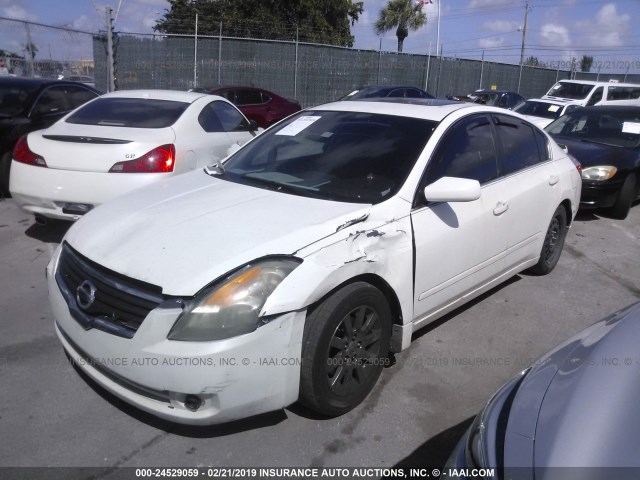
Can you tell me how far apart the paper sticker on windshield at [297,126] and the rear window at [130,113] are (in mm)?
2001

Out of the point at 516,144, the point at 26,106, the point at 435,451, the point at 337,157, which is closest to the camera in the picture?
the point at 435,451

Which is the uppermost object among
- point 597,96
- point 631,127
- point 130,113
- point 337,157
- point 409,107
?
point 597,96

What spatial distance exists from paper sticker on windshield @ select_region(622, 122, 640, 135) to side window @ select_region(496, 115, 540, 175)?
415 centimetres

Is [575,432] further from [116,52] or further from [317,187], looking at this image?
[116,52]

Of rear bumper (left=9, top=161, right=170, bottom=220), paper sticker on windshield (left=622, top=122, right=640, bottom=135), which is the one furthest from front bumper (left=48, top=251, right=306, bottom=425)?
paper sticker on windshield (left=622, top=122, right=640, bottom=135)

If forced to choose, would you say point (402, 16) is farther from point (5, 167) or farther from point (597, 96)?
point (5, 167)

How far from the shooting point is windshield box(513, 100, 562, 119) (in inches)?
528

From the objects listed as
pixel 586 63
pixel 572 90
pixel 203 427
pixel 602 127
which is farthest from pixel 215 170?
pixel 586 63

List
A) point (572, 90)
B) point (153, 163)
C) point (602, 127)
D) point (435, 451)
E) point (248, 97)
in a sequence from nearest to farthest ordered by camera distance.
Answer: point (435, 451)
point (153, 163)
point (602, 127)
point (248, 97)
point (572, 90)

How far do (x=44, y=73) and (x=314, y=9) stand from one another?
63.9ft

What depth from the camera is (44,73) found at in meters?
14.0

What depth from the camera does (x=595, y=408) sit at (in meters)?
1.73

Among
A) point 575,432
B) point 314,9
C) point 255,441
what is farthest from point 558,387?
point 314,9

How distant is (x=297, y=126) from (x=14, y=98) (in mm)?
4933
